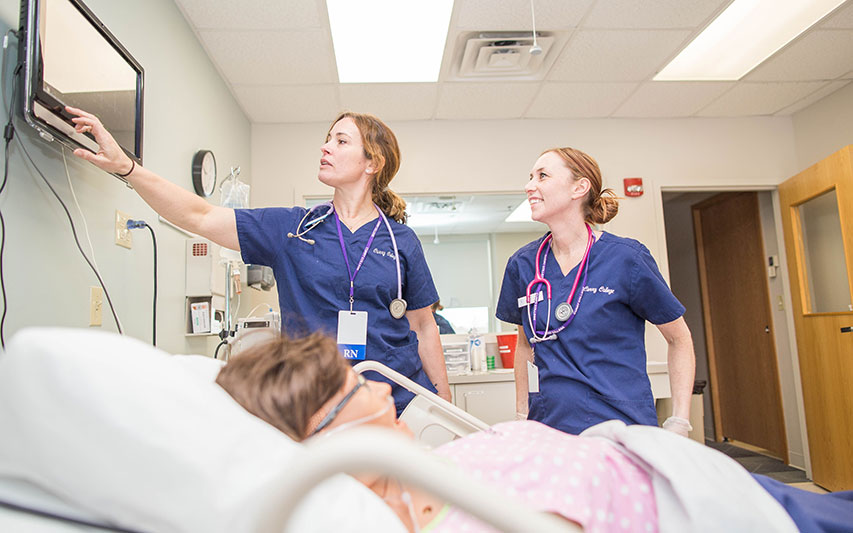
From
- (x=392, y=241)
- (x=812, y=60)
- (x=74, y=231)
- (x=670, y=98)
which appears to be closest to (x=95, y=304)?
(x=74, y=231)

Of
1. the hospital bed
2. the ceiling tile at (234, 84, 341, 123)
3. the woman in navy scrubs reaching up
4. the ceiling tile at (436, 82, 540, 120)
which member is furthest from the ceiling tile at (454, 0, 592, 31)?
the hospital bed

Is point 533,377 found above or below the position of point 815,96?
below

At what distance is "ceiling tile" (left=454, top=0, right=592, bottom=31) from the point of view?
252 centimetres

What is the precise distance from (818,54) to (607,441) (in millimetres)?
3166

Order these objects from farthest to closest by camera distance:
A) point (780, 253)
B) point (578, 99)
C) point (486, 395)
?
1. point (780, 253)
2. point (578, 99)
3. point (486, 395)

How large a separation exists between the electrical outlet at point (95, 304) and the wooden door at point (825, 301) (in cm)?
354

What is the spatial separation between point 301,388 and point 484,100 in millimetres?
3027

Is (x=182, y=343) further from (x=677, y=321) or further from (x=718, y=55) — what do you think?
(x=718, y=55)

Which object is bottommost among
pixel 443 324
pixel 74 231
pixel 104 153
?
pixel 443 324

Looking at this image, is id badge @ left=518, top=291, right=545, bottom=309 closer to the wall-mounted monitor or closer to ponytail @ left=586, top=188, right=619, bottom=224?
ponytail @ left=586, top=188, right=619, bottom=224

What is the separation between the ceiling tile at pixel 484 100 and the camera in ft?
10.9

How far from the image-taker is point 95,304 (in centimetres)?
171

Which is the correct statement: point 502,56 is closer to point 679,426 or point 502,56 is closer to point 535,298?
point 535,298

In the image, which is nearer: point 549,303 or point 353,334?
point 353,334
